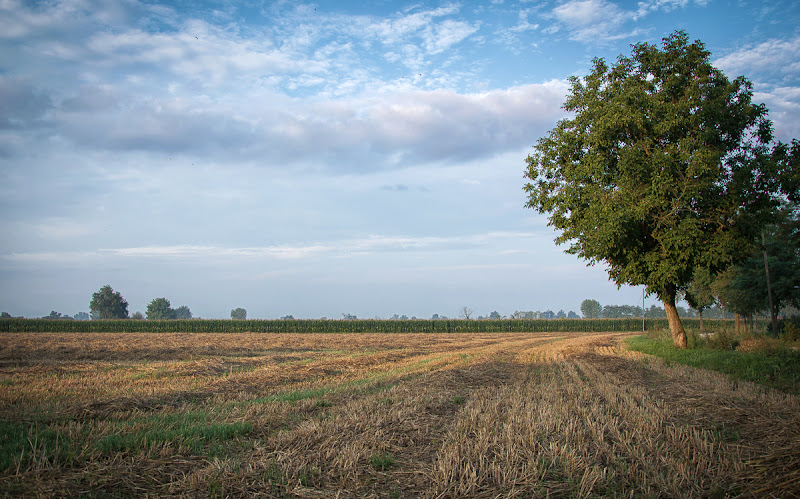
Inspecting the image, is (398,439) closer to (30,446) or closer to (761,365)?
(30,446)

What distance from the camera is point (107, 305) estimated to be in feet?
547

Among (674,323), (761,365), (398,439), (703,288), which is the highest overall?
(703,288)

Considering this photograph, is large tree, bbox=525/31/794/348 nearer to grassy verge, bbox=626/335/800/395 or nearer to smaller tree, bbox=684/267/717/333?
grassy verge, bbox=626/335/800/395

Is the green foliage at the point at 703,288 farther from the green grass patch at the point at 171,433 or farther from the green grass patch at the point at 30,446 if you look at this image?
the green grass patch at the point at 30,446

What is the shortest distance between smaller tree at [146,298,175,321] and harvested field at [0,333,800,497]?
191m

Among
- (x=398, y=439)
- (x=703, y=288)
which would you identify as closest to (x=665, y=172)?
(x=398, y=439)

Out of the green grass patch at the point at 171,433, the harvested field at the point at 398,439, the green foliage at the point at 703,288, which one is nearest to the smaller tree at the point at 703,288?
the green foliage at the point at 703,288

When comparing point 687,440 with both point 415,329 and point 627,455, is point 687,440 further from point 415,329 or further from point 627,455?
point 415,329

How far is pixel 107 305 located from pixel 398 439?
638 feet

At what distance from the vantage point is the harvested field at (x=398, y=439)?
5.26m

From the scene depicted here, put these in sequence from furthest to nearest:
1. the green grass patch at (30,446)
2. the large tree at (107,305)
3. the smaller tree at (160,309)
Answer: the smaller tree at (160,309), the large tree at (107,305), the green grass patch at (30,446)

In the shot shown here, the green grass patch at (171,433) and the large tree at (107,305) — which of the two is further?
the large tree at (107,305)

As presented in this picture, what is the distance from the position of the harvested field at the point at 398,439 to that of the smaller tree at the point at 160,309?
191310mm

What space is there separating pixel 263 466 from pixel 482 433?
3.44m
